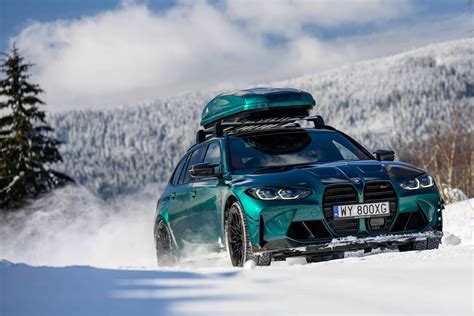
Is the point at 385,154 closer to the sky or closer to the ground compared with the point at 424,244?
closer to the sky

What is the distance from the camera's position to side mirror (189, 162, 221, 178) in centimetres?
861

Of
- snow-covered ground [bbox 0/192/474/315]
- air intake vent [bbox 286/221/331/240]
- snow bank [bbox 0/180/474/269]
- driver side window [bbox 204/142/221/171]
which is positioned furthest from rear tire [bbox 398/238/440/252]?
driver side window [bbox 204/142/221/171]

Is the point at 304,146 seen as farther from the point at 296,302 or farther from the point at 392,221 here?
the point at 296,302

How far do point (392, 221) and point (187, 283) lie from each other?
3473 mm

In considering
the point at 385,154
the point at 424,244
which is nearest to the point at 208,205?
the point at 385,154

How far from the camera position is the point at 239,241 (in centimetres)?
817

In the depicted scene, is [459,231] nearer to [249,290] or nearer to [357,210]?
[357,210]

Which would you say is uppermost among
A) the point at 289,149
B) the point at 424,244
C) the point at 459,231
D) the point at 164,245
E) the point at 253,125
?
the point at 253,125

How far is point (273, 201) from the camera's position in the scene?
25.5ft

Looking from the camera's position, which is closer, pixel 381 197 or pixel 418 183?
pixel 381 197

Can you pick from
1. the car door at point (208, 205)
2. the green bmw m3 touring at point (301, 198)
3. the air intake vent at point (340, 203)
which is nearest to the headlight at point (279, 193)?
the green bmw m3 touring at point (301, 198)

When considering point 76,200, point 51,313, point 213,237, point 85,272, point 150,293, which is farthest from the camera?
point 76,200

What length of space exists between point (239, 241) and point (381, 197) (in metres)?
1.43

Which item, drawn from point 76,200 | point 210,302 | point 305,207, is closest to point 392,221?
point 305,207
